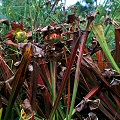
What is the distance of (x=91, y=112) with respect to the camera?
596 millimetres

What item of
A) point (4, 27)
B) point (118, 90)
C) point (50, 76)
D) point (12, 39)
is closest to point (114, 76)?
point (118, 90)

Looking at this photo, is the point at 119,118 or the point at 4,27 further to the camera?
the point at 4,27

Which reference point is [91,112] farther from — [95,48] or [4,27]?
[4,27]

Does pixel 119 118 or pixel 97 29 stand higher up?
Result: pixel 97 29

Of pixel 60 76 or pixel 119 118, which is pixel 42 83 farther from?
pixel 119 118

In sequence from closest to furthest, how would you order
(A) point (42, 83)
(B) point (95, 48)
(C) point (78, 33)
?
(C) point (78, 33)
(A) point (42, 83)
(B) point (95, 48)

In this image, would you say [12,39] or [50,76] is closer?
[50,76]

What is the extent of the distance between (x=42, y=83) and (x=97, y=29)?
0.18 m

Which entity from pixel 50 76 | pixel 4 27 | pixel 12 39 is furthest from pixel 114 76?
pixel 4 27

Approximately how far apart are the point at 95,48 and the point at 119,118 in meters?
0.22

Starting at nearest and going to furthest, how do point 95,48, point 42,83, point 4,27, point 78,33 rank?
point 78,33, point 42,83, point 95,48, point 4,27

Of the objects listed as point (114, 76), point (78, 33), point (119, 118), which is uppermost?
point (78, 33)

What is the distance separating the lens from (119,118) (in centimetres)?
65

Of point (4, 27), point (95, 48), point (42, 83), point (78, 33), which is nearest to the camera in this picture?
point (78, 33)
